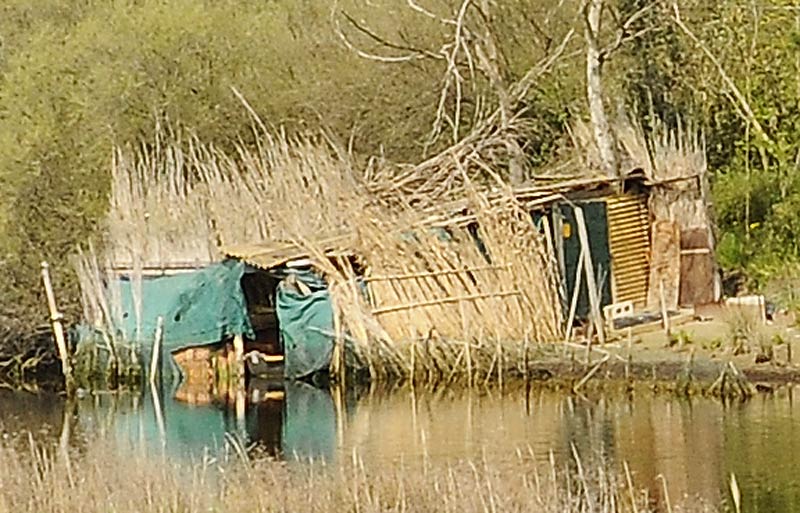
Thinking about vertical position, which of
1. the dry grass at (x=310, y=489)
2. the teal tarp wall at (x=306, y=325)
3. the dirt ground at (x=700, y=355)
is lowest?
the dry grass at (x=310, y=489)

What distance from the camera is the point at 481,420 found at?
20.6 meters

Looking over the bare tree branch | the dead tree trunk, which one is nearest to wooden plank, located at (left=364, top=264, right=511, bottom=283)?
the dead tree trunk

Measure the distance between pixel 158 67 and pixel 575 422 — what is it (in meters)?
14.0

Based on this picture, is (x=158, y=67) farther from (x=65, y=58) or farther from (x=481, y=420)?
(x=481, y=420)

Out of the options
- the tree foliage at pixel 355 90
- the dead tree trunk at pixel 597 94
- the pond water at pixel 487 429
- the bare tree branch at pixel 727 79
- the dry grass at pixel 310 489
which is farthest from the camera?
the tree foliage at pixel 355 90

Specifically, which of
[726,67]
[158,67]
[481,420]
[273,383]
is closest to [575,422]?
[481,420]

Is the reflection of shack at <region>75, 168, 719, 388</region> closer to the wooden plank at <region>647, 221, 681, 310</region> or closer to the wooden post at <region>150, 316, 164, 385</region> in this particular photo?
the wooden plank at <region>647, 221, 681, 310</region>

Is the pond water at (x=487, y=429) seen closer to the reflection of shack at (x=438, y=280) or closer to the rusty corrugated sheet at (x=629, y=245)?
the reflection of shack at (x=438, y=280)

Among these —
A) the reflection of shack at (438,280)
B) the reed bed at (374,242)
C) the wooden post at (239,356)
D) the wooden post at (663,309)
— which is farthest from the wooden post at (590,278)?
the wooden post at (239,356)

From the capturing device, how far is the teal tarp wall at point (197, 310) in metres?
26.4

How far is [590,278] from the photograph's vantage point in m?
→ 25.7

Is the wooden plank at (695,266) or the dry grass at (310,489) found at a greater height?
the wooden plank at (695,266)

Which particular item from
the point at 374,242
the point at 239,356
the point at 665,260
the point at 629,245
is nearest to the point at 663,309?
the point at 629,245

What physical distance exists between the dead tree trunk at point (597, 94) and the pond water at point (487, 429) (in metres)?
6.67
